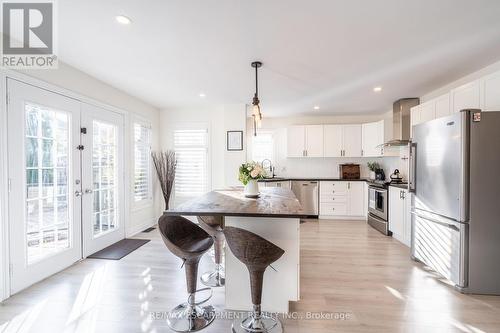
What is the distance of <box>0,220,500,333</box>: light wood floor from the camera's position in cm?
196

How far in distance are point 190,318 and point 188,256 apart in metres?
0.58

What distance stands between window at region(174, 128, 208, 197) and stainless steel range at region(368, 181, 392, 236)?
3.53 meters

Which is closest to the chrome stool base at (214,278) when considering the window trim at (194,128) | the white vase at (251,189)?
the white vase at (251,189)

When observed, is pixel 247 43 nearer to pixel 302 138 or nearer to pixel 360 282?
pixel 360 282

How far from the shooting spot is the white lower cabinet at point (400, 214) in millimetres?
3826

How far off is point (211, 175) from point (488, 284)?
4338 millimetres

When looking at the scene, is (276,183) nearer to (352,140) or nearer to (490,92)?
(352,140)

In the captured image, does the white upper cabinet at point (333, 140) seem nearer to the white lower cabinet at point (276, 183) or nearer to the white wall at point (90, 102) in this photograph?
the white lower cabinet at point (276, 183)

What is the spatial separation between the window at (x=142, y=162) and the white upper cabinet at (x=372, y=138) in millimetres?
4800

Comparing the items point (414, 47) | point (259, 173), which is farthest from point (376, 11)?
point (259, 173)

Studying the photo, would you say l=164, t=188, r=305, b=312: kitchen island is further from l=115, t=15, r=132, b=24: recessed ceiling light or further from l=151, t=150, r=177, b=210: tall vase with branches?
l=151, t=150, r=177, b=210: tall vase with branches

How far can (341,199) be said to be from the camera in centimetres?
555

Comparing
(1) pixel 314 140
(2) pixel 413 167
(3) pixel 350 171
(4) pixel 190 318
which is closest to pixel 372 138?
(3) pixel 350 171

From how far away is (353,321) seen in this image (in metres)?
2.01
